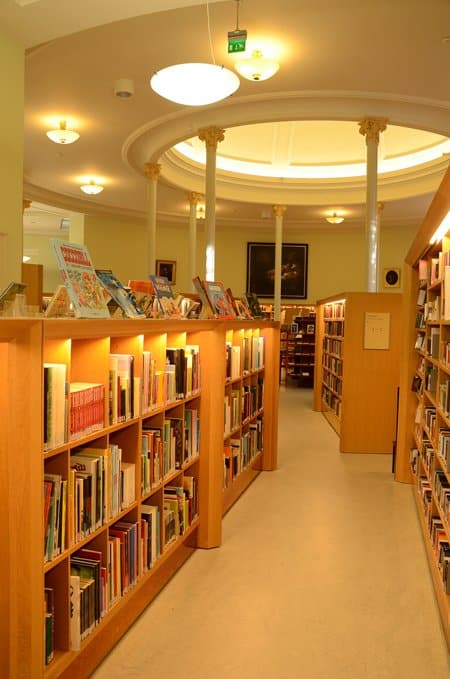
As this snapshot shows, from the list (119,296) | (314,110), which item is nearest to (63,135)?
(314,110)

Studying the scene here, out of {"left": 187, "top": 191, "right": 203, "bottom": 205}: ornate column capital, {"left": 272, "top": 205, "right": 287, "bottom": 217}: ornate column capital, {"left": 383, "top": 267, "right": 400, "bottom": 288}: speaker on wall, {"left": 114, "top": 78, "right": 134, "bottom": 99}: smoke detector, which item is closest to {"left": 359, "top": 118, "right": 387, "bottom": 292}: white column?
{"left": 114, "top": 78, "right": 134, "bottom": 99}: smoke detector

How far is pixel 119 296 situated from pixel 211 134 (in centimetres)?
714

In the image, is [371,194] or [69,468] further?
[371,194]

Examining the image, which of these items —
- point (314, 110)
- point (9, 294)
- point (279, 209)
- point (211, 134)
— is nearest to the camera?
point (9, 294)

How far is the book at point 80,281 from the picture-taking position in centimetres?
278

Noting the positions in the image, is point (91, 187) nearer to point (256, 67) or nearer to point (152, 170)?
point (152, 170)

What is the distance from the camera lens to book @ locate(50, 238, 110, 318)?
278cm

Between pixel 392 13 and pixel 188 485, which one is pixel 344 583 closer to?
pixel 188 485

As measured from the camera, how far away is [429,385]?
5391 millimetres

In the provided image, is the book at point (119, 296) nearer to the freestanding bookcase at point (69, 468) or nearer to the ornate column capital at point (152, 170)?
the freestanding bookcase at point (69, 468)

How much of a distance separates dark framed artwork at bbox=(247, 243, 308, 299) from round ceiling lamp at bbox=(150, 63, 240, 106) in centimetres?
1265

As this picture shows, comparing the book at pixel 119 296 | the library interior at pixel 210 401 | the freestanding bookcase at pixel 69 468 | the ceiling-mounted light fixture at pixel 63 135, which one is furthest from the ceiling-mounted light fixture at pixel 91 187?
the book at pixel 119 296

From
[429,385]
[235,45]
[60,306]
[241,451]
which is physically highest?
[235,45]

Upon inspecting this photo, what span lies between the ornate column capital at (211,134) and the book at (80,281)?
728cm
